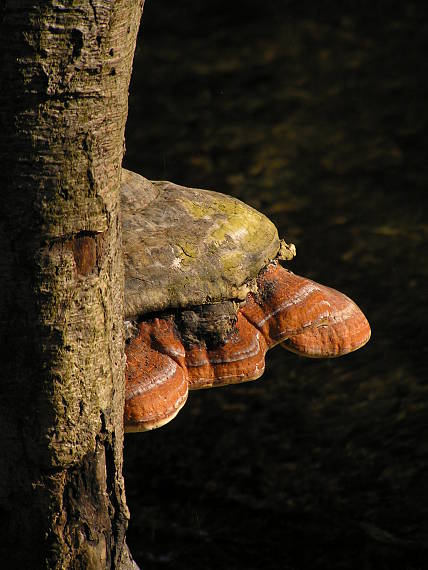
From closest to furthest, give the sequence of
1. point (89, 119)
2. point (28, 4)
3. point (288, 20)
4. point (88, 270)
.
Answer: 1. point (28, 4)
2. point (89, 119)
3. point (88, 270)
4. point (288, 20)

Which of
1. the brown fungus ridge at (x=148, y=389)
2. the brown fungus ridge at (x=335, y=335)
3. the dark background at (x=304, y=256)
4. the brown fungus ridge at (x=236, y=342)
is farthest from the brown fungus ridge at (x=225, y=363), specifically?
the dark background at (x=304, y=256)

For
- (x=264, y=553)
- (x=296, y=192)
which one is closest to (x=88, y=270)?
(x=264, y=553)

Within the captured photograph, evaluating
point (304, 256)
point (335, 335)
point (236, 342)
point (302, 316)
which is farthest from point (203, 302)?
point (304, 256)

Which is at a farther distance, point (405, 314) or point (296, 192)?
point (296, 192)

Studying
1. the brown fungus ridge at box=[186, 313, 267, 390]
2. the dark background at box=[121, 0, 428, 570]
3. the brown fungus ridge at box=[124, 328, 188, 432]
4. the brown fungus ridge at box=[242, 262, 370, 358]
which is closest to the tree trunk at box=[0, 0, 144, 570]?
the brown fungus ridge at box=[124, 328, 188, 432]

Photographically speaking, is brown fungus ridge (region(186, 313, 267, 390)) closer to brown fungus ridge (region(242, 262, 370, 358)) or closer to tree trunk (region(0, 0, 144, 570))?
brown fungus ridge (region(242, 262, 370, 358))

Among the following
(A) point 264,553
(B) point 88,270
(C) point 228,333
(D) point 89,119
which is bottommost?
(A) point 264,553

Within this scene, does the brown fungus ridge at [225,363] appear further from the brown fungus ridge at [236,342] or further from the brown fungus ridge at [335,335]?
the brown fungus ridge at [335,335]

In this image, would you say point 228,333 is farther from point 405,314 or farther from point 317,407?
point 405,314
